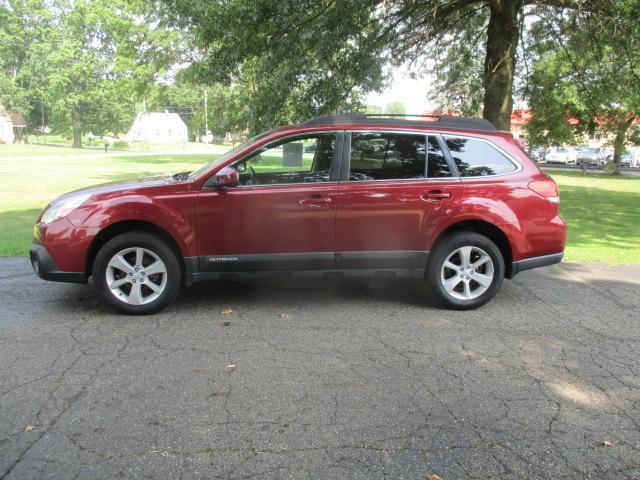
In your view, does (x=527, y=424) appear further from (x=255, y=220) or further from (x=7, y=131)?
(x=7, y=131)

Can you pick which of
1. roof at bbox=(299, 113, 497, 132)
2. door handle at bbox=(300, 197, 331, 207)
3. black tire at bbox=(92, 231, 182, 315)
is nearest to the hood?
black tire at bbox=(92, 231, 182, 315)

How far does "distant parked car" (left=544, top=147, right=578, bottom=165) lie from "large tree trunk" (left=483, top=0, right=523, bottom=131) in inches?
1419

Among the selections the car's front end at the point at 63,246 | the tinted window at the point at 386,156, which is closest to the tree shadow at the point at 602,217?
the tinted window at the point at 386,156

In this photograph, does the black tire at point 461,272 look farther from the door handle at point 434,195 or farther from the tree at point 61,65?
the tree at point 61,65

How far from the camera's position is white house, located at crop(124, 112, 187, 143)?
76562 mm

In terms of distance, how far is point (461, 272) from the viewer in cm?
523

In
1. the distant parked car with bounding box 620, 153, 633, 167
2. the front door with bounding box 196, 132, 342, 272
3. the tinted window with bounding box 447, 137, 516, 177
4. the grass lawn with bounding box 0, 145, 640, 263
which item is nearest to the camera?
the front door with bounding box 196, 132, 342, 272

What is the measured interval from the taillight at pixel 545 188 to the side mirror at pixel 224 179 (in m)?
2.85

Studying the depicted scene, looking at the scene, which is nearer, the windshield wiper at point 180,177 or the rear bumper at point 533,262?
the windshield wiper at point 180,177

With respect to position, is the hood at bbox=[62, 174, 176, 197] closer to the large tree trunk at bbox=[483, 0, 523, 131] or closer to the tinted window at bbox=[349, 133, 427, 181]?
the tinted window at bbox=[349, 133, 427, 181]

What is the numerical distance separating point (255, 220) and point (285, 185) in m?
0.44

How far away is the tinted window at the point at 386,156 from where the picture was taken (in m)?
5.15

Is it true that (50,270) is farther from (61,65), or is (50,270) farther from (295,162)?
(61,65)

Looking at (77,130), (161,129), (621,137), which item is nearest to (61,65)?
(77,130)
